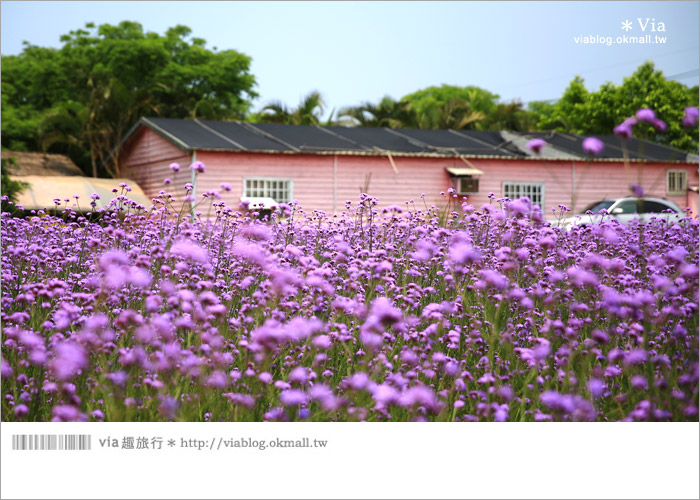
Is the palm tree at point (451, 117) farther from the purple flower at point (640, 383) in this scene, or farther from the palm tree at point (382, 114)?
the purple flower at point (640, 383)

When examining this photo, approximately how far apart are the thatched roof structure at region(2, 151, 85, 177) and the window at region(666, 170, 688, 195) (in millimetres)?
17378

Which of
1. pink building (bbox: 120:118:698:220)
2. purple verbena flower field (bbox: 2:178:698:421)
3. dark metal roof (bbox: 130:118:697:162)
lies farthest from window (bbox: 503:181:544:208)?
purple verbena flower field (bbox: 2:178:698:421)

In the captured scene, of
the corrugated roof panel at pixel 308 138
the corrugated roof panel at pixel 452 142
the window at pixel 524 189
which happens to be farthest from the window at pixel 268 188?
the window at pixel 524 189

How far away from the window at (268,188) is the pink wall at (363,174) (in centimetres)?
13

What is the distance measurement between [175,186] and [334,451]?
15902 millimetres

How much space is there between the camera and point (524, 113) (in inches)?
1190

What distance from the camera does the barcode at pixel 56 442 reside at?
219 cm

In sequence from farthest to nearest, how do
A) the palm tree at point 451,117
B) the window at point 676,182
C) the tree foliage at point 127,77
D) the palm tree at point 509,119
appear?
the palm tree at point 509,119 < the tree foliage at point 127,77 < the palm tree at point 451,117 < the window at point 676,182

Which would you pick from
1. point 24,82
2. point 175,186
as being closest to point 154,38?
point 24,82

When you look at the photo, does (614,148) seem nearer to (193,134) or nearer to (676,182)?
(676,182)

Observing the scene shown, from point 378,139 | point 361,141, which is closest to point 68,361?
point 361,141

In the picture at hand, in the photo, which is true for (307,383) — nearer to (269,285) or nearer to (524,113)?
(269,285)

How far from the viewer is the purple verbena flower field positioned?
7.82 feet

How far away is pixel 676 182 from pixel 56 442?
2003 cm
